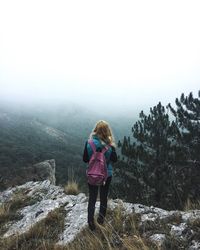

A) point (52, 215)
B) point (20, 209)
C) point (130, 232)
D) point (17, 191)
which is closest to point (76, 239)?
point (130, 232)

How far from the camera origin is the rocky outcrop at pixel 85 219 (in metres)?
4.33

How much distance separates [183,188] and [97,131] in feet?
40.7

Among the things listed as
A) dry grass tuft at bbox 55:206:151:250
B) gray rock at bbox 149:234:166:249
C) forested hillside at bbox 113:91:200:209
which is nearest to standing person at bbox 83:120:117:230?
dry grass tuft at bbox 55:206:151:250

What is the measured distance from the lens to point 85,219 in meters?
6.12

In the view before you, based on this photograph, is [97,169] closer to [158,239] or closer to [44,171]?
[158,239]

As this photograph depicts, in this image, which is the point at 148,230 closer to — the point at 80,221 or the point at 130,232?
the point at 130,232

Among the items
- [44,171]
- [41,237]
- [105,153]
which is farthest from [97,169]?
[44,171]

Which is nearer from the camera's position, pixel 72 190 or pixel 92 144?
Answer: pixel 92 144

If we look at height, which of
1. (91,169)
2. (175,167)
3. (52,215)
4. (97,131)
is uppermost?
(97,131)

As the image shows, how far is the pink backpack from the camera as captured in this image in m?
5.34

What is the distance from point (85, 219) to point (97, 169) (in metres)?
1.38

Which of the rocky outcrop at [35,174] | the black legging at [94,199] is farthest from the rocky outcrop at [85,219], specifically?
the rocky outcrop at [35,174]

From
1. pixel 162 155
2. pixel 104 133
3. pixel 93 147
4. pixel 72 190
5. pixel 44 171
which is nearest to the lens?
pixel 93 147

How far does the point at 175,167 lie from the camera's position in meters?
18.9
